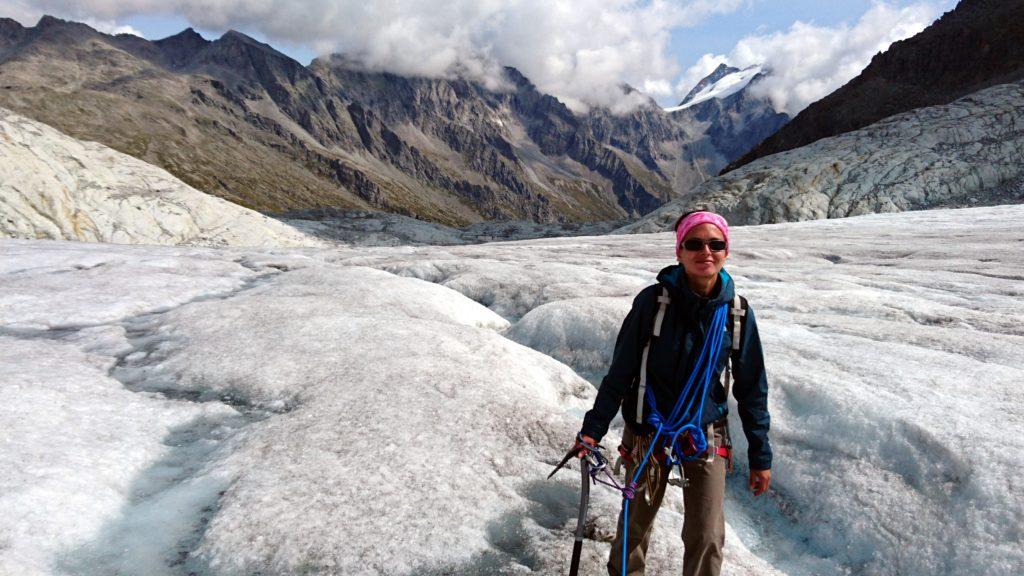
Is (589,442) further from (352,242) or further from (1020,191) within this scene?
(352,242)

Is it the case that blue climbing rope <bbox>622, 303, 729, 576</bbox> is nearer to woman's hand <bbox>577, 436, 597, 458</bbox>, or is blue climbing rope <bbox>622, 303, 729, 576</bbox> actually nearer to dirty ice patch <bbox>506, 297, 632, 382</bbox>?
woman's hand <bbox>577, 436, 597, 458</bbox>

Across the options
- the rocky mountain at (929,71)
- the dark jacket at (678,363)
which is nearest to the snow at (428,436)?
the dark jacket at (678,363)

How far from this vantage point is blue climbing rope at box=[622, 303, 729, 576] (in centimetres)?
529

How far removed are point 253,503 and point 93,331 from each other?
9.14m

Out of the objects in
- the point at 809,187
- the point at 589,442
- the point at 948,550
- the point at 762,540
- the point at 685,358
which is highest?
the point at 809,187

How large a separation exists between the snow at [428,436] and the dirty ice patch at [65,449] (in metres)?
0.03

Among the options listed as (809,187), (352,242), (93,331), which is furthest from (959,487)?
(352,242)

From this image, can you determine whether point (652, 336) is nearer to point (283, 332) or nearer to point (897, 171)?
point (283, 332)

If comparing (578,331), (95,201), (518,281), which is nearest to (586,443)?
(578,331)

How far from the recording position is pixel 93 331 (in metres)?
12.2

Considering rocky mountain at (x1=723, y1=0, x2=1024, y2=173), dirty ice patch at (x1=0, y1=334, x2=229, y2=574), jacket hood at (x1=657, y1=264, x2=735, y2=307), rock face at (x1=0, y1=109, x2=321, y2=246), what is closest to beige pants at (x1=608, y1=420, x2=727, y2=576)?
jacket hood at (x1=657, y1=264, x2=735, y2=307)

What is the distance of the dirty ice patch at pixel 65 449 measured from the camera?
570cm

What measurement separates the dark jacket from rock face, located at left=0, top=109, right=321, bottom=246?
5098cm

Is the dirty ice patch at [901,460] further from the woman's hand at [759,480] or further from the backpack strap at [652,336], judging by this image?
the backpack strap at [652,336]
